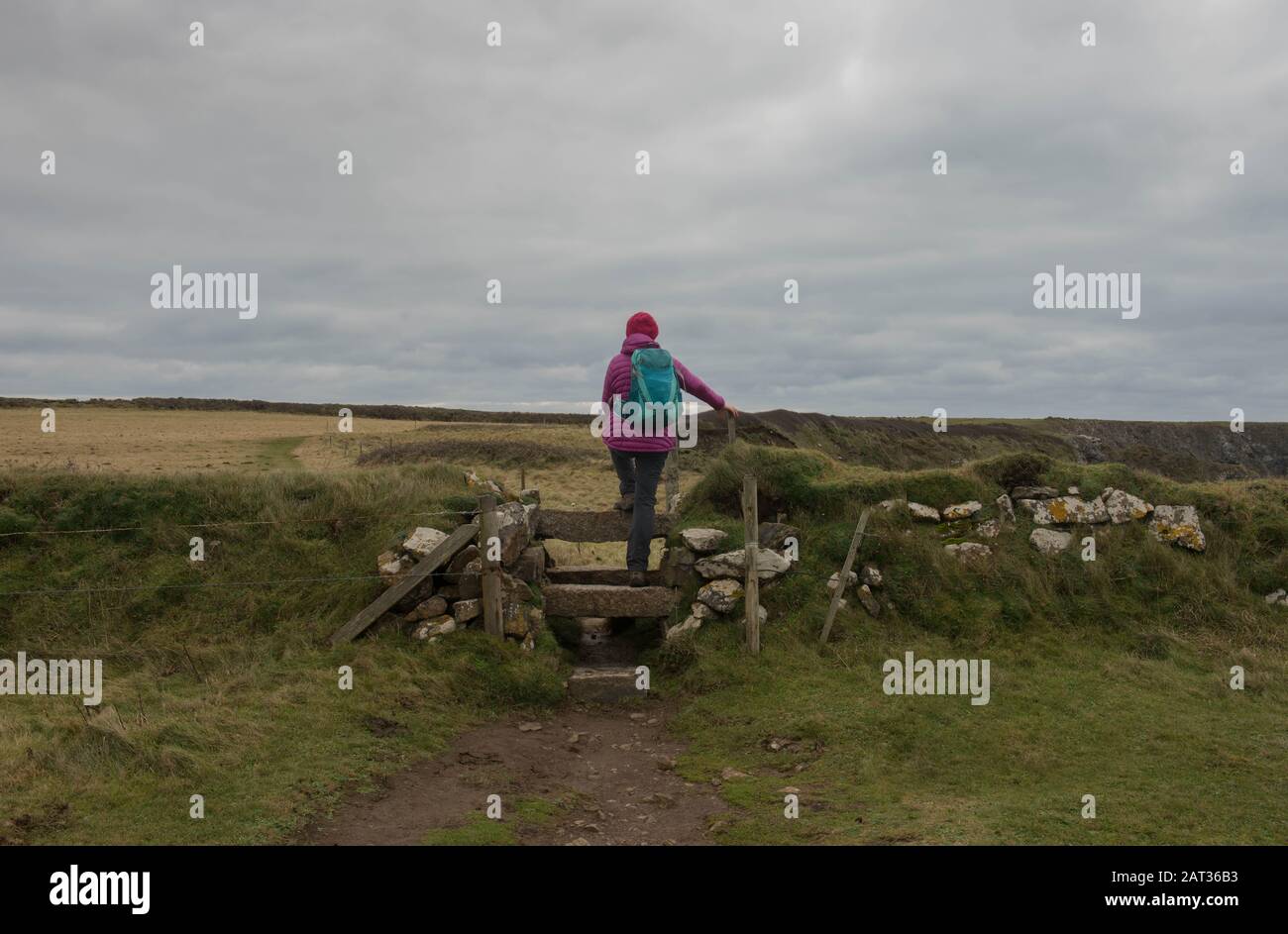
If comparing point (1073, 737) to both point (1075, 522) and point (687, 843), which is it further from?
point (1075, 522)

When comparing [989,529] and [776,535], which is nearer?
[776,535]

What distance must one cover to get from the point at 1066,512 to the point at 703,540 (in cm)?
541

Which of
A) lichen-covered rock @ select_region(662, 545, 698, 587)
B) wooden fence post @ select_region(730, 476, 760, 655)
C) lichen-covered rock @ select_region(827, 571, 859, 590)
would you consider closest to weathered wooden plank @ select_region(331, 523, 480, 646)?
lichen-covered rock @ select_region(662, 545, 698, 587)

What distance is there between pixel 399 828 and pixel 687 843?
2.20m

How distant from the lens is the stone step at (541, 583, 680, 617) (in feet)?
38.6

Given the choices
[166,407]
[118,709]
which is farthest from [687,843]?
[166,407]

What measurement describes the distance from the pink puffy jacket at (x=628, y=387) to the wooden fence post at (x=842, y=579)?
2.64m

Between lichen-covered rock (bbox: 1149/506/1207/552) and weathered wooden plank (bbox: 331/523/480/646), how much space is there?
31.9ft

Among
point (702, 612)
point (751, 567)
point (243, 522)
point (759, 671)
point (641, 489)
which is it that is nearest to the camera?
point (759, 671)

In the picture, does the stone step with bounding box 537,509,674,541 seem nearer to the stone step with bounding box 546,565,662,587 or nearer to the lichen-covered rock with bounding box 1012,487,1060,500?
the stone step with bounding box 546,565,662,587

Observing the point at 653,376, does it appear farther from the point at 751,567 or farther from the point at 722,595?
the point at 722,595

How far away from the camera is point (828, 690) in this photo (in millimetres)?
10070

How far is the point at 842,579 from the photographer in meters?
11.5

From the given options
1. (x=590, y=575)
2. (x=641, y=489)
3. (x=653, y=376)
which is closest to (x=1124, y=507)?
(x=641, y=489)
